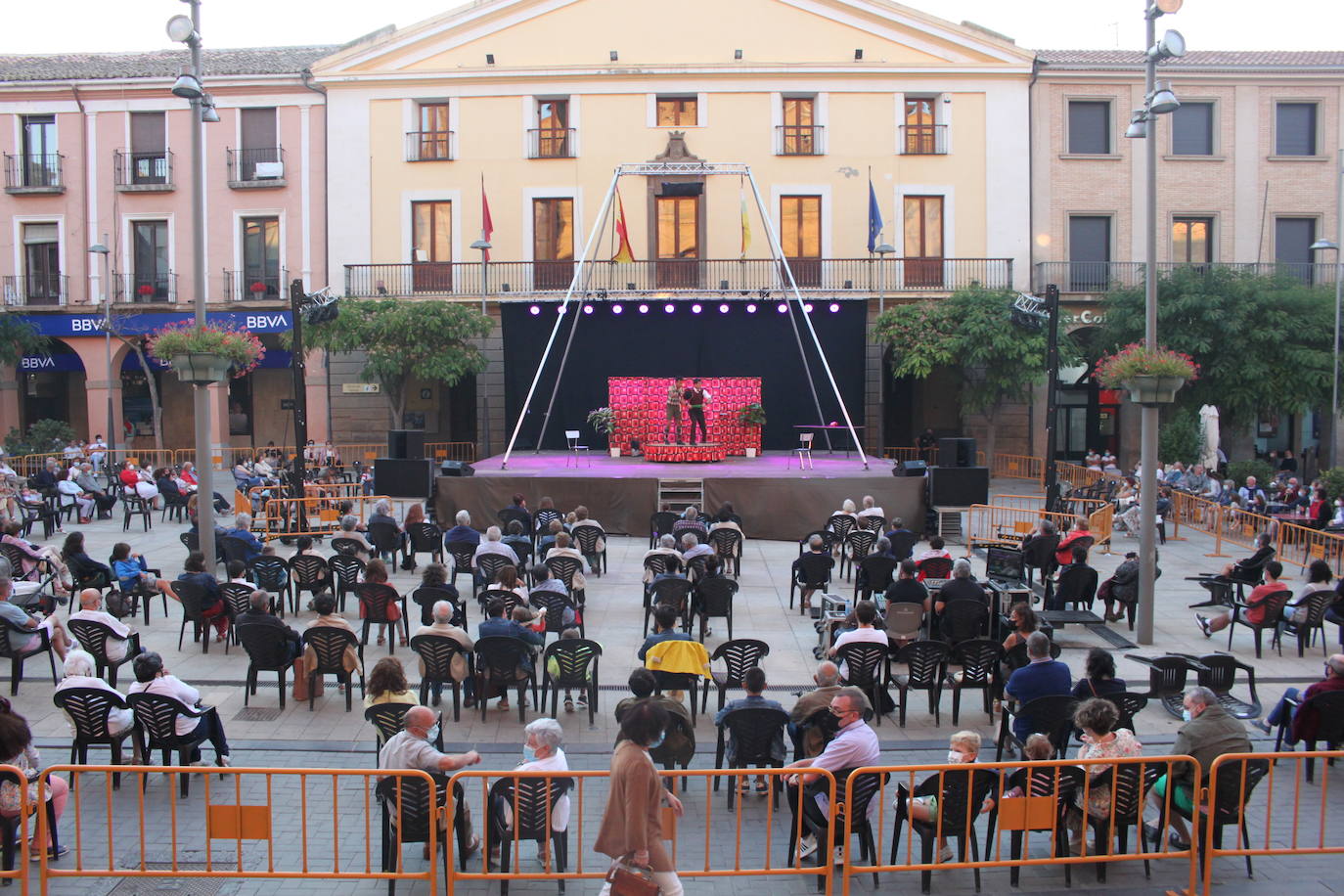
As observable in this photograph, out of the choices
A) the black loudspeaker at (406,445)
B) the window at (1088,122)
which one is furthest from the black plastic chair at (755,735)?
the window at (1088,122)

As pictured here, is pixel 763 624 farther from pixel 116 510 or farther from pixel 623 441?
pixel 116 510

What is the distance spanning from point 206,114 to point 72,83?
2038 cm

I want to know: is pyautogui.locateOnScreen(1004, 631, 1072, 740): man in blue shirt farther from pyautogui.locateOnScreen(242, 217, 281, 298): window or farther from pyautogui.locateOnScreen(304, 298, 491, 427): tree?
pyautogui.locateOnScreen(242, 217, 281, 298): window

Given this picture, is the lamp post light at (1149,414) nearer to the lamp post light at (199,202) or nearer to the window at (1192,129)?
the lamp post light at (199,202)

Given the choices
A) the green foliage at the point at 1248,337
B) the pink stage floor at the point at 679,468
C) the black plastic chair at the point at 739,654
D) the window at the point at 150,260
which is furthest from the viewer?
the window at the point at 150,260

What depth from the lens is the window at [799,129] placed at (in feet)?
96.0

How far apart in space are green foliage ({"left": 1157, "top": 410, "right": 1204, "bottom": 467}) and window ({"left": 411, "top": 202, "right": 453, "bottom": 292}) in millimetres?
18309

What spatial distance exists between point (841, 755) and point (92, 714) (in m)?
5.05

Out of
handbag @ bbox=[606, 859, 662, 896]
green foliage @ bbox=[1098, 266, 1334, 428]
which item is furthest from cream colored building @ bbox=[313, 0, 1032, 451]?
handbag @ bbox=[606, 859, 662, 896]

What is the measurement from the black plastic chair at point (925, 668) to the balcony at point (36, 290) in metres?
28.9

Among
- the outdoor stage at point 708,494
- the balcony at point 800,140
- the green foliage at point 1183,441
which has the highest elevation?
the balcony at point 800,140

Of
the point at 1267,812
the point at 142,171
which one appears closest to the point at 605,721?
the point at 1267,812

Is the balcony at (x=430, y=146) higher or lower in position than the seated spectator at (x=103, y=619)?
higher

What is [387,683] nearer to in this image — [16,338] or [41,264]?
[16,338]
